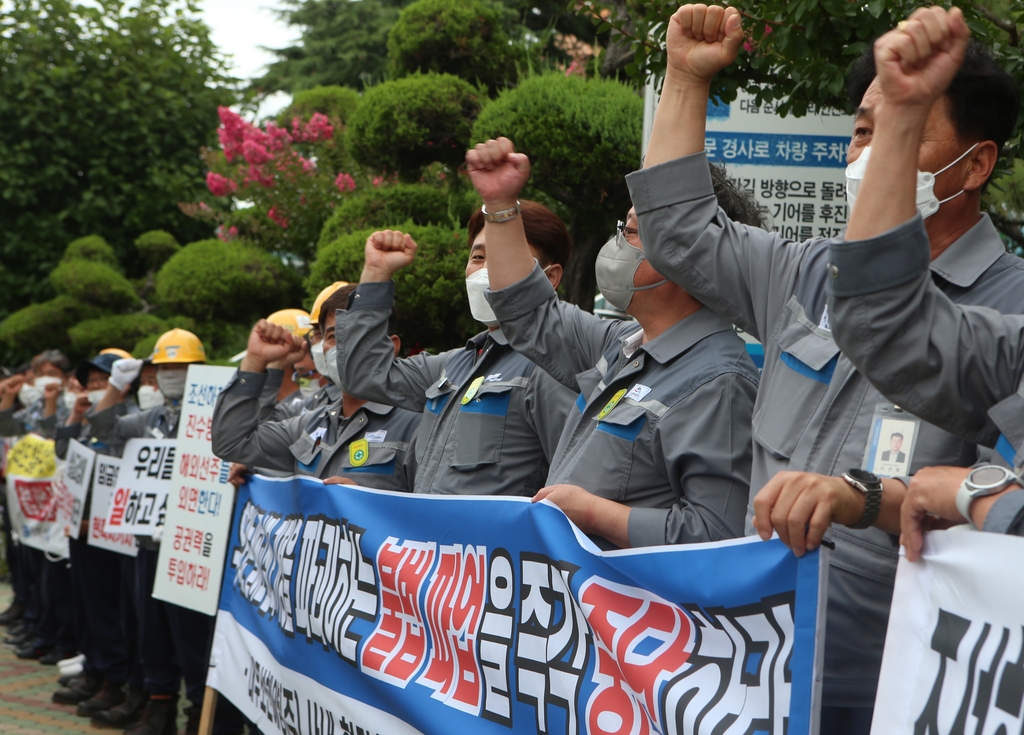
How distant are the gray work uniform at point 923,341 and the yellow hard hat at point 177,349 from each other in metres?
6.01

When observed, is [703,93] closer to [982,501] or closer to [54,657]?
[982,501]

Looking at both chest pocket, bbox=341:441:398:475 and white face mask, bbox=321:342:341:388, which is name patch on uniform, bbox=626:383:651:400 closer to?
chest pocket, bbox=341:441:398:475

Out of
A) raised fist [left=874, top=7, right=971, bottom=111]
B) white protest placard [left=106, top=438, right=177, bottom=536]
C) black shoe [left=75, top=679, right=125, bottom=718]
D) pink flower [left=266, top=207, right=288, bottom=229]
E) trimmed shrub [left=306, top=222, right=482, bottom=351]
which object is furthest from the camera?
pink flower [left=266, top=207, right=288, bottom=229]

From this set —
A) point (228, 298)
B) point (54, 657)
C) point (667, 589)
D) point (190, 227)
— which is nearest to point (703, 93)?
point (667, 589)

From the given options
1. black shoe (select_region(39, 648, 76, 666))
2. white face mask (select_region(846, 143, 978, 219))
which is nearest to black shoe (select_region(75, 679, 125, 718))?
black shoe (select_region(39, 648, 76, 666))

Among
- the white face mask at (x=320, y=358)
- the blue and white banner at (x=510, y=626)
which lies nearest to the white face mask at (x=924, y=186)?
the blue and white banner at (x=510, y=626)

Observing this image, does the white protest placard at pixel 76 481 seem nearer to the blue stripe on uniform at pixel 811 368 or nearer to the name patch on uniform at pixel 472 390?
the name patch on uniform at pixel 472 390

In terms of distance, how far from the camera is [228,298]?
1148 centimetres

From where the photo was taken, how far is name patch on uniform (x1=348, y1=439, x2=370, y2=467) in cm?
452

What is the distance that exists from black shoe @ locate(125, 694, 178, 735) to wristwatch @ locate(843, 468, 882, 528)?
5.54 metres

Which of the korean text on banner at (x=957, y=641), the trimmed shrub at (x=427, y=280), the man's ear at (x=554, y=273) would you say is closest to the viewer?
the korean text on banner at (x=957, y=641)

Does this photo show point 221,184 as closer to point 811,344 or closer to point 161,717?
point 161,717

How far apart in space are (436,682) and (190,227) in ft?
64.6

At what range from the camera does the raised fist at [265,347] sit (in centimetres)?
531
